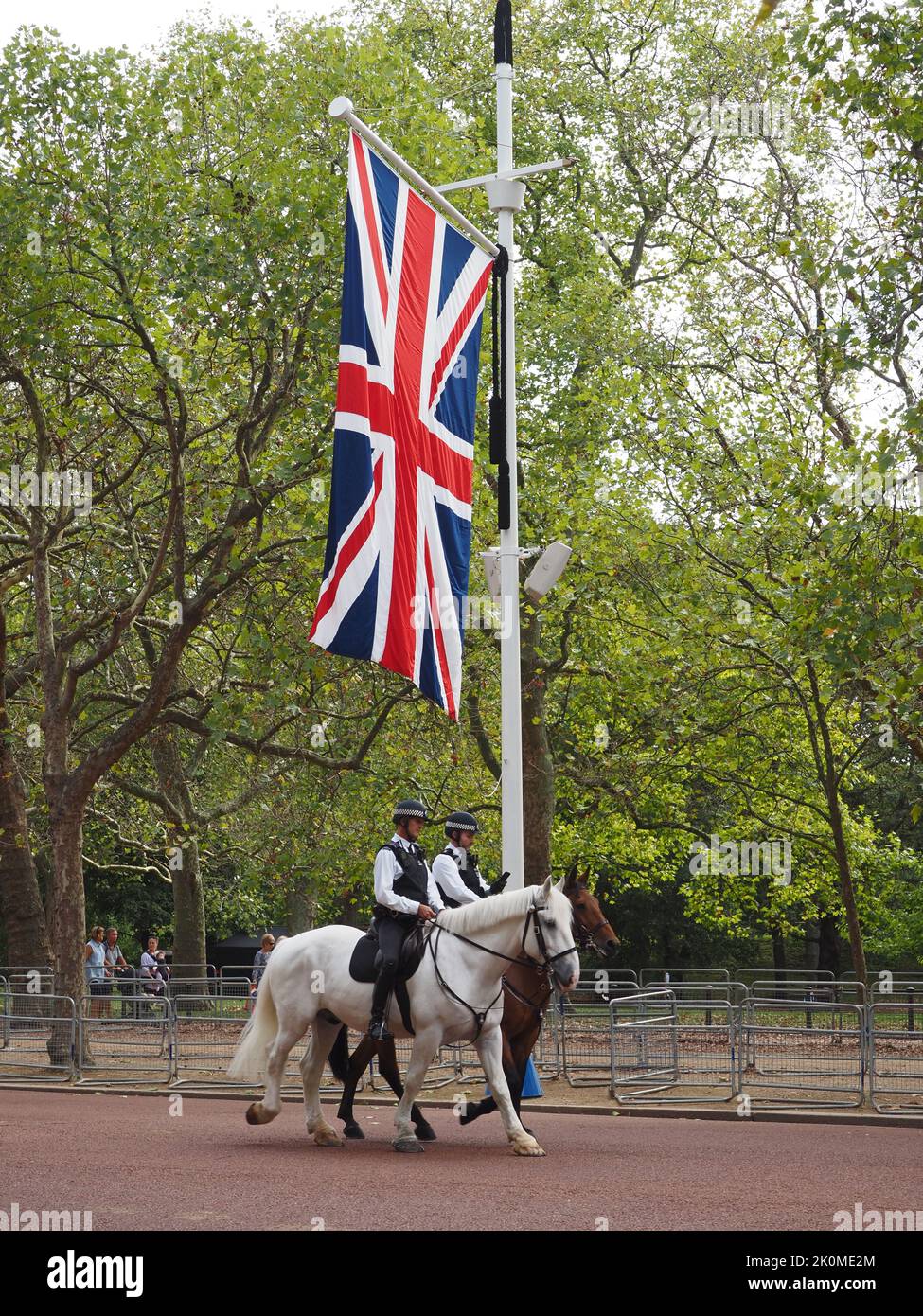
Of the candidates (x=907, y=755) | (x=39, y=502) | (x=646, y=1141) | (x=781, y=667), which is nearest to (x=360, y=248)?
(x=646, y=1141)

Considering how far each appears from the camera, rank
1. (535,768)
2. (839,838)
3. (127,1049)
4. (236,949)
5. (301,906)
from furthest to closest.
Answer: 1. (236,949)
2. (301,906)
3. (535,768)
4. (839,838)
5. (127,1049)

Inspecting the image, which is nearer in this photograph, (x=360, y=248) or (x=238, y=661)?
(x=360, y=248)

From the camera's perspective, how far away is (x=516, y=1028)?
43.4ft

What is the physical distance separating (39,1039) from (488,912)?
1097 centimetres

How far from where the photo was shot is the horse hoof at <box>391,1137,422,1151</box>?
1202 centimetres

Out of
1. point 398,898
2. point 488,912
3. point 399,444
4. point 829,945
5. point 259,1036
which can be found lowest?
point 829,945

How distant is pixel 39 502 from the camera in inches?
854

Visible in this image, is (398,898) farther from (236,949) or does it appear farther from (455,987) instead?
(236,949)

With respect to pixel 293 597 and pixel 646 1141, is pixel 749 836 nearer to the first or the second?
pixel 293 597

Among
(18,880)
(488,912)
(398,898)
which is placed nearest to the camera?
(398,898)

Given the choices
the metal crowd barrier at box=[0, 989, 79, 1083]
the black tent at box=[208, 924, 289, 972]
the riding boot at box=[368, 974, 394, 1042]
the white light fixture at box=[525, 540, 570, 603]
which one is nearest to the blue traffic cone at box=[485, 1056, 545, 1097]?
the riding boot at box=[368, 974, 394, 1042]

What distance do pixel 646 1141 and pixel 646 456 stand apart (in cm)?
1372

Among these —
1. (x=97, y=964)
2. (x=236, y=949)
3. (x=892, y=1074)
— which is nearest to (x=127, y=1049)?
(x=892, y=1074)

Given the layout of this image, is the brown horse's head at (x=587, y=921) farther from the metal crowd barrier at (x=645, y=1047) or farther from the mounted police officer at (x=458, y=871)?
the metal crowd barrier at (x=645, y=1047)
